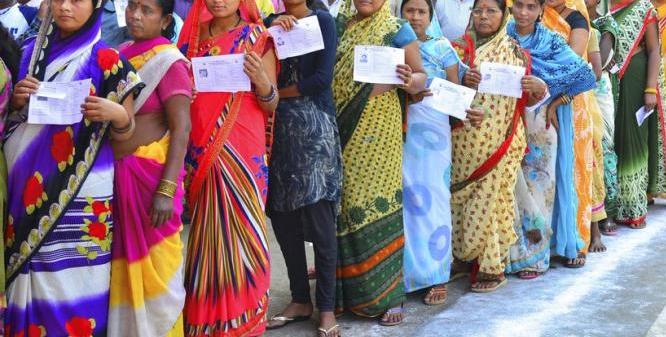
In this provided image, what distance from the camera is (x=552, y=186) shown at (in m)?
5.64

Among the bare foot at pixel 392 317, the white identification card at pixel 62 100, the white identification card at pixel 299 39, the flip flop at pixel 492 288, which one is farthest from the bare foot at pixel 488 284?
the white identification card at pixel 62 100

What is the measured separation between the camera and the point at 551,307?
16.2ft

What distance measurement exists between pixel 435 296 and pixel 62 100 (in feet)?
8.54

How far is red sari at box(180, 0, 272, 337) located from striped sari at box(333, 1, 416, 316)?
0.71 metres

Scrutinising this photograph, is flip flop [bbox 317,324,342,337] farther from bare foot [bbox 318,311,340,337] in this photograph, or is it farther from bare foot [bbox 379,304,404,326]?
bare foot [bbox 379,304,404,326]

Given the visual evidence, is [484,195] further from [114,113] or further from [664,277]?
[114,113]

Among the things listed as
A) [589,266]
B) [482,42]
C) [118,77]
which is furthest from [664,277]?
[118,77]

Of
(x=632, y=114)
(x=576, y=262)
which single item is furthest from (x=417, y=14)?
(x=632, y=114)

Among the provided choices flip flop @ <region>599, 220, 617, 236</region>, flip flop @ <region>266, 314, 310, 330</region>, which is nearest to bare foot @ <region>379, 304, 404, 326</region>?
flip flop @ <region>266, 314, 310, 330</region>

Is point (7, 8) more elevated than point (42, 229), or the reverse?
point (7, 8)

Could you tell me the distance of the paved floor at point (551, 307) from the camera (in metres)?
4.52

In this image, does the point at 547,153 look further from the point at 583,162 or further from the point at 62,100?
the point at 62,100

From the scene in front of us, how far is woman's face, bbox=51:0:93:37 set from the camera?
3.14m

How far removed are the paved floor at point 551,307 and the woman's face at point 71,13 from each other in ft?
6.33
